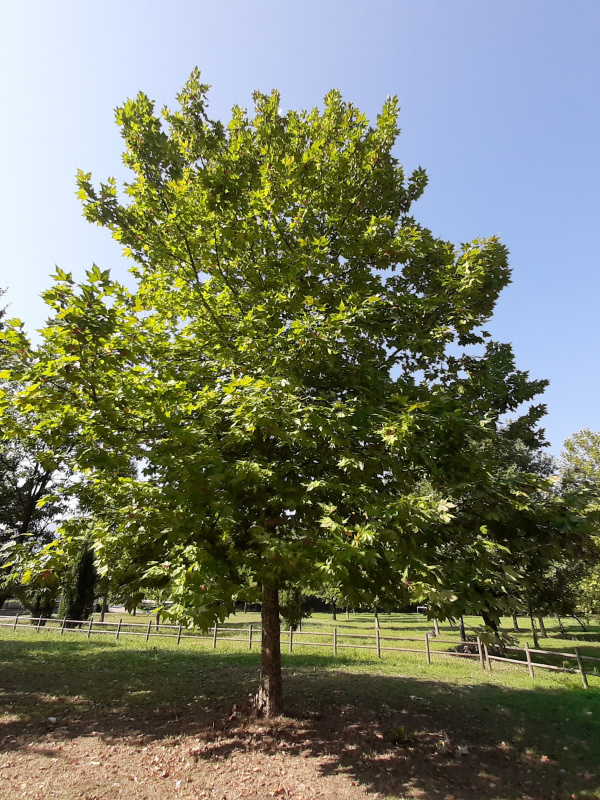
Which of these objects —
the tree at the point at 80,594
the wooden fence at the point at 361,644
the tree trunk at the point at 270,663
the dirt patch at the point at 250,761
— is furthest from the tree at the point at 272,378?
the tree at the point at 80,594

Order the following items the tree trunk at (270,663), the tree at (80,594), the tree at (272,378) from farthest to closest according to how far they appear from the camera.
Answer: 1. the tree at (80,594)
2. the tree trunk at (270,663)
3. the tree at (272,378)

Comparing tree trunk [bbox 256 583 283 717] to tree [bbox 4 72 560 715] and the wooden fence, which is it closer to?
tree [bbox 4 72 560 715]

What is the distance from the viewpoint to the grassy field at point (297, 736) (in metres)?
5.90

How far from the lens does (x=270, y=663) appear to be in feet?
26.8

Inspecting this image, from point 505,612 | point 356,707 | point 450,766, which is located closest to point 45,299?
point 505,612

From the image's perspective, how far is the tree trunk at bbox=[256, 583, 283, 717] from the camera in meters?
8.12

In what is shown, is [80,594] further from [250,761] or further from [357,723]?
[250,761]

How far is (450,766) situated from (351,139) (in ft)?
37.3

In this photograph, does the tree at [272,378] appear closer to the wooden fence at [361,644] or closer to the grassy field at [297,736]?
the grassy field at [297,736]

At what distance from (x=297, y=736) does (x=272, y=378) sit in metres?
6.44

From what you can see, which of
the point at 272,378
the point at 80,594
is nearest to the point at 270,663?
the point at 272,378

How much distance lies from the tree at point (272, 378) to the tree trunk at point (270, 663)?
0.03 meters

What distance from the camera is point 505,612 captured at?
527cm

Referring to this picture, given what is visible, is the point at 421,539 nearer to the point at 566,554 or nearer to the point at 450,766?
the point at 566,554
